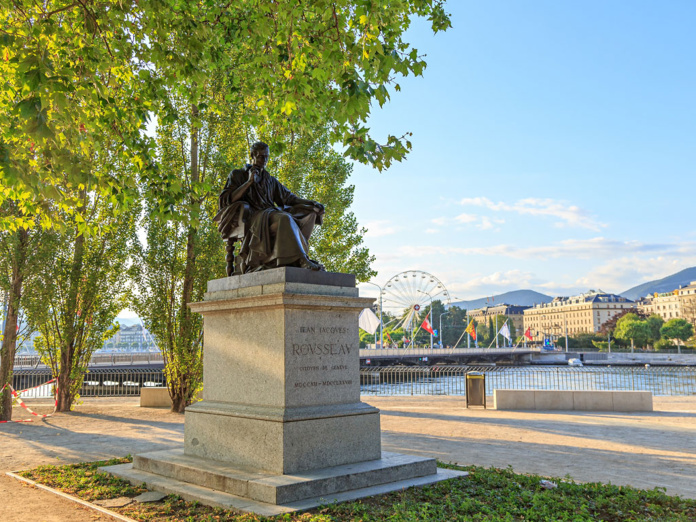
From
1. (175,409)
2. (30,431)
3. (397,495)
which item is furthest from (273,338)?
(175,409)

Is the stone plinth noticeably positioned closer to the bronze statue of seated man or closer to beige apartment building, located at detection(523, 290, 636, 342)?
the bronze statue of seated man

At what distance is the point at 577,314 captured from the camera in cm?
17725

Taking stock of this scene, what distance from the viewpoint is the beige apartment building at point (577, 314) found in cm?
16931

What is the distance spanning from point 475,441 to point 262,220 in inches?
258

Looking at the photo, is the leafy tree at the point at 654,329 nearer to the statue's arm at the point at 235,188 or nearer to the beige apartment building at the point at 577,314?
the beige apartment building at the point at 577,314

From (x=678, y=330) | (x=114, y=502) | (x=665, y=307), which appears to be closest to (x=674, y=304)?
(x=665, y=307)

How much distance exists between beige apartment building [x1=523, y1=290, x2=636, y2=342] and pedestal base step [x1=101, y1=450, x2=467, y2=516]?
16407cm

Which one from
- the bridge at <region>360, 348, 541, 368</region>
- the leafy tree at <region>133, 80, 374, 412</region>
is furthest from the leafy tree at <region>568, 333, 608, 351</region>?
the leafy tree at <region>133, 80, 374, 412</region>

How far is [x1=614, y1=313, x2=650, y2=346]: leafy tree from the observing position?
111 meters

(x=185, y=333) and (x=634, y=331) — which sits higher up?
(x=185, y=333)

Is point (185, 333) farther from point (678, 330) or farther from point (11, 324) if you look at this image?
point (678, 330)

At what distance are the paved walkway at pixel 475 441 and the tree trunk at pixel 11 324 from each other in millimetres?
1303

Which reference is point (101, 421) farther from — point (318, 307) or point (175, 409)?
point (318, 307)

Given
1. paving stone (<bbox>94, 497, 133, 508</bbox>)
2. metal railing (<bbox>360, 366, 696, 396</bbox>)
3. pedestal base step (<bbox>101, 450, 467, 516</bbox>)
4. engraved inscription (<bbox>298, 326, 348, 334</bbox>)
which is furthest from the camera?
metal railing (<bbox>360, 366, 696, 396</bbox>)
